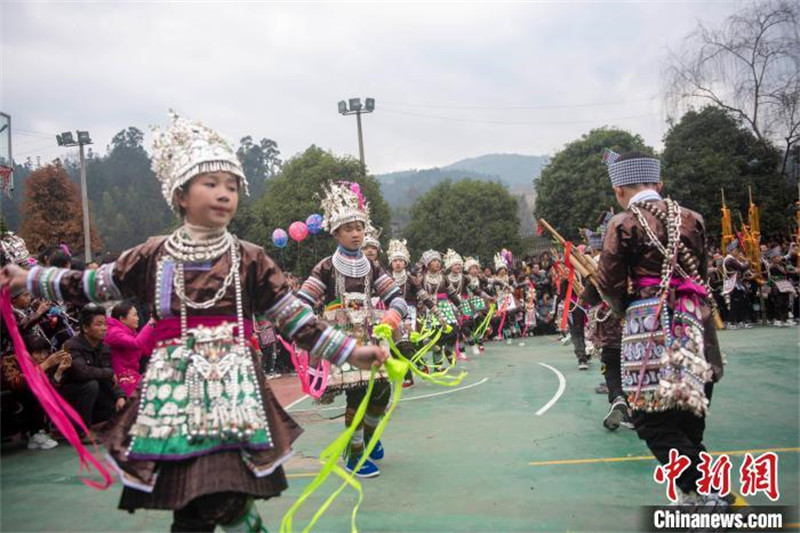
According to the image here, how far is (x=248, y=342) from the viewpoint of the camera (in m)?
2.97

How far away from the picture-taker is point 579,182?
29359 millimetres

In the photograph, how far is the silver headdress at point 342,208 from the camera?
562cm

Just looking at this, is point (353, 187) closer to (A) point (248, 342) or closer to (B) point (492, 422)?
(B) point (492, 422)

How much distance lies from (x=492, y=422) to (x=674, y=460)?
3147 millimetres

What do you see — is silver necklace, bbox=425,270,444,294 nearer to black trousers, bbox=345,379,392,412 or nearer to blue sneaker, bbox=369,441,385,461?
blue sneaker, bbox=369,441,385,461

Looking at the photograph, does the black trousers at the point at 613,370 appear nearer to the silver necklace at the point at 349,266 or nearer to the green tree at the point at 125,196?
the silver necklace at the point at 349,266

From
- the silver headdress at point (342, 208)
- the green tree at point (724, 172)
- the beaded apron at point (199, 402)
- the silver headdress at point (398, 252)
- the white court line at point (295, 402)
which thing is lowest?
the white court line at point (295, 402)

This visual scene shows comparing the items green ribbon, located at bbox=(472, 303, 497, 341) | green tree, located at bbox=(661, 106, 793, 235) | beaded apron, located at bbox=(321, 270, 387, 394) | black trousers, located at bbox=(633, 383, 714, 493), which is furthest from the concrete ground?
green tree, located at bbox=(661, 106, 793, 235)

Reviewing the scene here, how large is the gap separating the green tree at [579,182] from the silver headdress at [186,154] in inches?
1021

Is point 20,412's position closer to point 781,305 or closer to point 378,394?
point 378,394

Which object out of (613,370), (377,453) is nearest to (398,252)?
(613,370)

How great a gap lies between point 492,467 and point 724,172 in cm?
2459

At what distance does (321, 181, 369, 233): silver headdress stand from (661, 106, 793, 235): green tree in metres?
22.8

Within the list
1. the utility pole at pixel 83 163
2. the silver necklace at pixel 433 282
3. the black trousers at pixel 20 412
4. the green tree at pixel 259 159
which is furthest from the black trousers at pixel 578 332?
the green tree at pixel 259 159
